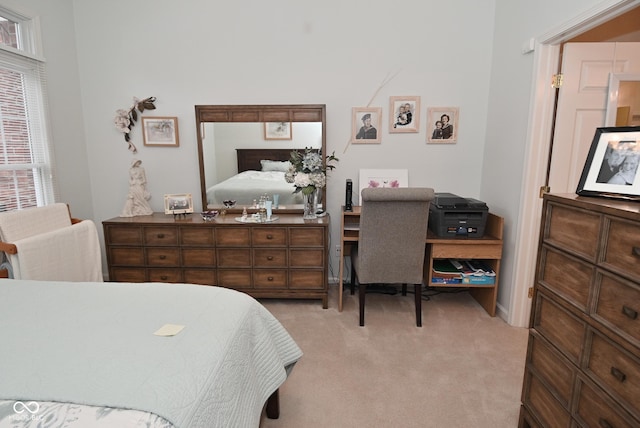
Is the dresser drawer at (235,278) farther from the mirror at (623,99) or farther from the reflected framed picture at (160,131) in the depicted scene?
the mirror at (623,99)

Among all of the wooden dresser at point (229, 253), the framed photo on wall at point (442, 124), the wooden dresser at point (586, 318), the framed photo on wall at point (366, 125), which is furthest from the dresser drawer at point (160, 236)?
the wooden dresser at point (586, 318)

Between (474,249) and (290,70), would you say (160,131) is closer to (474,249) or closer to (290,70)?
(290,70)

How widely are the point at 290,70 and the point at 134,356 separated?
2860 mm

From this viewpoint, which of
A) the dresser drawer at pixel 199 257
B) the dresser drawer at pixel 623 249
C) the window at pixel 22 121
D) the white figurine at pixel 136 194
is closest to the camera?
→ the dresser drawer at pixel 623 249

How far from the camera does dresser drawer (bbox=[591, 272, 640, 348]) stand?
3.61 feet

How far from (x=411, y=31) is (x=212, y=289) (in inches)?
115

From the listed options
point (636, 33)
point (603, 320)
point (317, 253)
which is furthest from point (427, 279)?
point (636, 33)

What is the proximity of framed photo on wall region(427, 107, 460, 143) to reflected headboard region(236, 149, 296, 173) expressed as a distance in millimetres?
1401

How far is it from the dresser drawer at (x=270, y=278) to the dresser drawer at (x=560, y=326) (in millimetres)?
2006

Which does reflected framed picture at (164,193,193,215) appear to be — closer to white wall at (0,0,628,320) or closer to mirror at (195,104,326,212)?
mirror at (195,104,326,212)

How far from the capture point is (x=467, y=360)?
231cm

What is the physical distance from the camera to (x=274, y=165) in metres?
3.35

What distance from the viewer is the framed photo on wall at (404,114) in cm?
325

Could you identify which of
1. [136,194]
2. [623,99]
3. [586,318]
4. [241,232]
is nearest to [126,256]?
[136,194]
